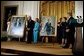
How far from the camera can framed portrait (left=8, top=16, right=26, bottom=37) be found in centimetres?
666

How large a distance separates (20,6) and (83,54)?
5675mm

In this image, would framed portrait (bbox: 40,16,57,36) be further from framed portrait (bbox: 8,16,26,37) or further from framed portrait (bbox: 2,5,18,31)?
framed portrait (bbox: 2,5,18,31)

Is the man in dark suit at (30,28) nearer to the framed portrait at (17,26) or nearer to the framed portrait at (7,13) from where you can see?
the framed portrait at (17,26)

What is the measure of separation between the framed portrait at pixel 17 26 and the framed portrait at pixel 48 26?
713 mm

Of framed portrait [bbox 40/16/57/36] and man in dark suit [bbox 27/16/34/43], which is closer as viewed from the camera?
framed portrait [bbox 40/16/57/36]

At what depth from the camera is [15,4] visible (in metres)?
8.94

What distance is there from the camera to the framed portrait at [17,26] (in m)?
6.66

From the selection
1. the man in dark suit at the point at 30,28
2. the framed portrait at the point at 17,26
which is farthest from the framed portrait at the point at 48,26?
the framed portrait at the point at 17,26

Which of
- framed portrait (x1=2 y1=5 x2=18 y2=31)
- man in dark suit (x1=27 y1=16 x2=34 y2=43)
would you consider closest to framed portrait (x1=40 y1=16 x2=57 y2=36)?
man in dark suit (x1=27 y1=16 x2=34 y2=43)

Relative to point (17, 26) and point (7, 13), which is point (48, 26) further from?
point (7, 13)

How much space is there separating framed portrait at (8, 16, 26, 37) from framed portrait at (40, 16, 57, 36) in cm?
71

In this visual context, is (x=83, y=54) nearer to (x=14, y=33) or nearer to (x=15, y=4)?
(x=14, y=33)

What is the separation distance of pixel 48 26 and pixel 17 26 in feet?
3.28

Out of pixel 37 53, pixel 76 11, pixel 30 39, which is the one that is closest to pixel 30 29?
pixel 30 39
